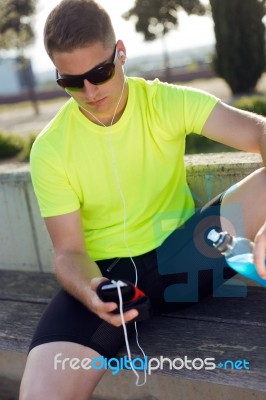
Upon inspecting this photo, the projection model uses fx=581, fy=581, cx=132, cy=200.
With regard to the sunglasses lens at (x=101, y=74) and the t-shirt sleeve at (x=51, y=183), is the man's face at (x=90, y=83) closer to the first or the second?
the sunglasses lens at (x=101, y=74)

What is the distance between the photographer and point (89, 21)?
2.17 metres

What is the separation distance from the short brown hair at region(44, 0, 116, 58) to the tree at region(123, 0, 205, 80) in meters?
21.3

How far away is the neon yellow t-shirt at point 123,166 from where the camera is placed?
2355 millimetres

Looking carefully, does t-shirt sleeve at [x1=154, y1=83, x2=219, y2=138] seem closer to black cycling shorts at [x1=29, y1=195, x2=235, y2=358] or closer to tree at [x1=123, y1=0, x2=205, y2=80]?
black cycling shorts at [x1=29, y1=195, x2=235, y2=358]

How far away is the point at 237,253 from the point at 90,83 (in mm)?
839

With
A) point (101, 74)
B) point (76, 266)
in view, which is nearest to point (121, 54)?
point (101, 74)

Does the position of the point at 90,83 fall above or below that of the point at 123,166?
above

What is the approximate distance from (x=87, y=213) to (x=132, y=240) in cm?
22

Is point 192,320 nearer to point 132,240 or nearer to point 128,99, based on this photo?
point 132,240

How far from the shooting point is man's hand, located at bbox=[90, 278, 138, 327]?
1883mm

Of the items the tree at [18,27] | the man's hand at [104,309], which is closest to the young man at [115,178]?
the man's hand at [104,309]

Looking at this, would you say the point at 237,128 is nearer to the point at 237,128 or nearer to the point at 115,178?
the point at 237,128

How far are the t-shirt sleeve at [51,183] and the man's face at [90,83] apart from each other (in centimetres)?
24

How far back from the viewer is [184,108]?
2.39 metres
